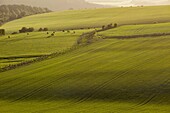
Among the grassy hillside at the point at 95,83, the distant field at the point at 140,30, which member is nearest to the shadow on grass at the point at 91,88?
the grassy hillside at the point at 95,83

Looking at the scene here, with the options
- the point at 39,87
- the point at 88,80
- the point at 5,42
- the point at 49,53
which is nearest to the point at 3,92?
the point at 39,87

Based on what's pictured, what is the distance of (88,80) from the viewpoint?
45.7m

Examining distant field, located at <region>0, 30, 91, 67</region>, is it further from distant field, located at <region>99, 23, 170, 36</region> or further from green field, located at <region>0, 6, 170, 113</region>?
distant field, located at <region>99, 23, 170, 36</region>

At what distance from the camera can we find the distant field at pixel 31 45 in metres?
68.2

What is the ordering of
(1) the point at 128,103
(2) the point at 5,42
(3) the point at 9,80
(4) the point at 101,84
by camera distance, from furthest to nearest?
(2) the point at 5,42, (3) the point at 9,80, (4) the point at 101,84, (1) the point at 128,103

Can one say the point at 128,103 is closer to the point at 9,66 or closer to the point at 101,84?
the point at 101,84

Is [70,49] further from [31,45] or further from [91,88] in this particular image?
[91,88]

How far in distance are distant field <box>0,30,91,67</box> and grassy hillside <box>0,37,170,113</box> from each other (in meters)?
8.70

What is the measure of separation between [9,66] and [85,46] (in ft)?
55.8

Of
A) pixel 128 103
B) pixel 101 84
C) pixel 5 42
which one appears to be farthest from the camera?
pixel 5 42

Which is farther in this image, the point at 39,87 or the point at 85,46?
the point at 85,46

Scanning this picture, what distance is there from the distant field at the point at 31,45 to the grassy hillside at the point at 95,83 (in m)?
8.70

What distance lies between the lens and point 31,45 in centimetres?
7950

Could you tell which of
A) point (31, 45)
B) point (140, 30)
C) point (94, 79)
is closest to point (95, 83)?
point (94, 79)
